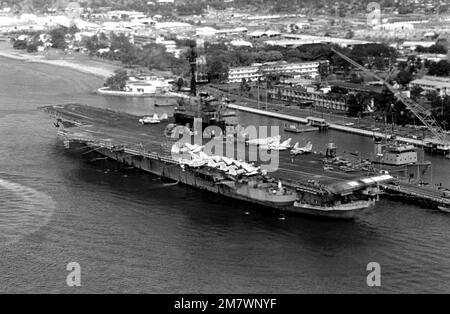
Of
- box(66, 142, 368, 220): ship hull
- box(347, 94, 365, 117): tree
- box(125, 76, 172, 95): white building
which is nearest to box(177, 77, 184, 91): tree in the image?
box(125, 76, 172, 95): white building

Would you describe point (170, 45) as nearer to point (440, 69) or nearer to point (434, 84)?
point (440, 69)

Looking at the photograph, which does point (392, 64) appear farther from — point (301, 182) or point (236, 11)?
point (236, 11)

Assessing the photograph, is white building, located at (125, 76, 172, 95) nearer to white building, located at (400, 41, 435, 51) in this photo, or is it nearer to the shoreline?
the shoreline

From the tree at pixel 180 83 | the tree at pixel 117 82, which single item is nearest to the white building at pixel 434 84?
the tree at pixel 180 83

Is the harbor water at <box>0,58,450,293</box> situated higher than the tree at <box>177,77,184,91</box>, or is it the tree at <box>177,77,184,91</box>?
the tree at <box>177,77,184,91</box>

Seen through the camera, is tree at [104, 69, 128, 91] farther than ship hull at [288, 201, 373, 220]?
Yes
